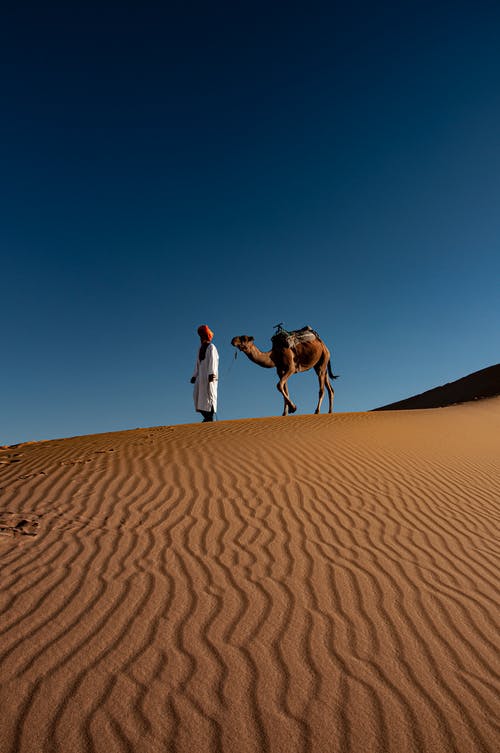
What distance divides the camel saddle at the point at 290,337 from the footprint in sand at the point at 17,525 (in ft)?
35.2

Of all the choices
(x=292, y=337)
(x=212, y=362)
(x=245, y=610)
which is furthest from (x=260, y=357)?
(x=245, y=610)

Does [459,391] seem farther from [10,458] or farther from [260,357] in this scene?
[10,458]

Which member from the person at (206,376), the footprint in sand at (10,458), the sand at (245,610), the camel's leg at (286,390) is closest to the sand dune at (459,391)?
the camel's leg at (286,390)

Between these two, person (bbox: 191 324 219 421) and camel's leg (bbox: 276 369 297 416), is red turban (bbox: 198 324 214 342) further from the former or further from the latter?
camel's leg (bbox: 276 369 297 416)

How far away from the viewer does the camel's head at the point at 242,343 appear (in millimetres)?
14289

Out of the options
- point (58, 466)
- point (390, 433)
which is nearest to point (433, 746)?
point (58, 466)

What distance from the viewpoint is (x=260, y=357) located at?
14648mm

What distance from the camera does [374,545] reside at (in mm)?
4801

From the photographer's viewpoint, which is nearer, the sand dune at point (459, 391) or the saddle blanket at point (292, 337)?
the saddle blanket at point (292, 337)

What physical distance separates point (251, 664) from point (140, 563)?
64.1 inches

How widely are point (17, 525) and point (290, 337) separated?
37.5ft

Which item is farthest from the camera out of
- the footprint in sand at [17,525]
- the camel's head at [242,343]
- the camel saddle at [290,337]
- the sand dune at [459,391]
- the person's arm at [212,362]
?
the sand dune at [459,391]

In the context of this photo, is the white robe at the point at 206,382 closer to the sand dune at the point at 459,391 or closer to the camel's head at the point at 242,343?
the camel's head at the point at 242,343

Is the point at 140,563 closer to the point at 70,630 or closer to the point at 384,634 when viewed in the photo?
the point at 70,630
